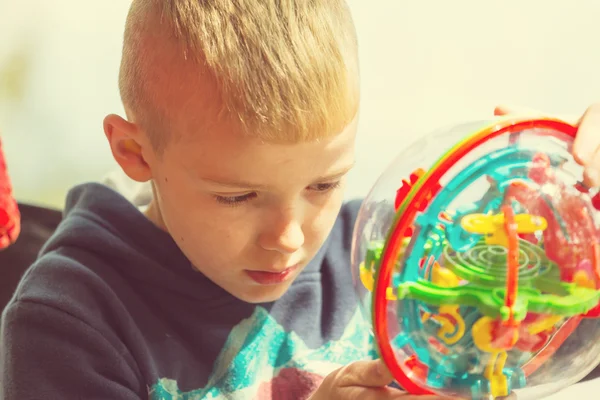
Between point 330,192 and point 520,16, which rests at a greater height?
point 520,16

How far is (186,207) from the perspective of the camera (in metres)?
0.64

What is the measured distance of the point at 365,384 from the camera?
57cm

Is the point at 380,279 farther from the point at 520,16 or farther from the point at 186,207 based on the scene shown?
the point at 520,16

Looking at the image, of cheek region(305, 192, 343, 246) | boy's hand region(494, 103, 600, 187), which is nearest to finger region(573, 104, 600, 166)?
boy's hand region(494, 103, 600, 187)

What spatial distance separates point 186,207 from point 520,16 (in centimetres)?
62

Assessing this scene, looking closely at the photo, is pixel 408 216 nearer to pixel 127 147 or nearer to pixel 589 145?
pixel 589 145

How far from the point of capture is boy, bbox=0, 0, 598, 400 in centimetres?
57

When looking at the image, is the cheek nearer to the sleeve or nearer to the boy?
the boy

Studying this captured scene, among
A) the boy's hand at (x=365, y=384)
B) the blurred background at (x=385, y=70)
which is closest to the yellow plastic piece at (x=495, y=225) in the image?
the boy's hand at (x=365, y=384)

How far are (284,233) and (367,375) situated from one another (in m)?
0.13

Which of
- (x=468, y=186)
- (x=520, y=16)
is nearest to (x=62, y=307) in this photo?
(x=468, y=186)

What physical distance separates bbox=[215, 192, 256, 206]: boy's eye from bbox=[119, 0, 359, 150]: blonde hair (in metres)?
0.06

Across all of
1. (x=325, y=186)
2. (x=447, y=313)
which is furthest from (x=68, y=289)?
(x=447, y=313)

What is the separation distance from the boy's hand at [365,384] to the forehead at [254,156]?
0.52 feet
